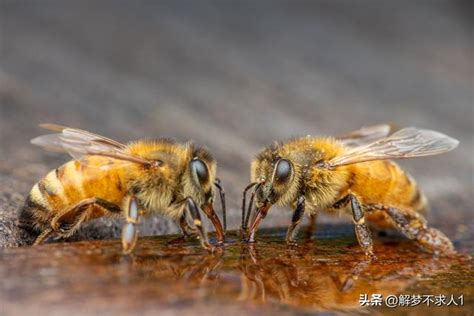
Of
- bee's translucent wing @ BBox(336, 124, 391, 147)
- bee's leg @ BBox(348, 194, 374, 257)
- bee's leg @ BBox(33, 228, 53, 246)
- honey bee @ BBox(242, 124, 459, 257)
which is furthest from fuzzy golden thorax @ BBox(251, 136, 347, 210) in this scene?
bee's leg @ BBox(33, 228, 53, 246)

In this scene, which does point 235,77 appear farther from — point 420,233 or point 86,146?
point 86,146

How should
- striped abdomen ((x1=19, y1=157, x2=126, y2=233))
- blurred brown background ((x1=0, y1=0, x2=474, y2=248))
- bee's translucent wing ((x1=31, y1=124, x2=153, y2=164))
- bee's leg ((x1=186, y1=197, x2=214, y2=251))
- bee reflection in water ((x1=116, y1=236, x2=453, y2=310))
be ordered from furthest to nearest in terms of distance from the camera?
blurred brown background ((x1=0, y1=0, x2=474, y2=248)), striped abdomen ((x1=19, y1=157, x2=126, y2=233)), bee's translucent wing ((x1=31, y1=124, x2=153, y2=164)), bee's leg ((x1=186, y1=197, x2=214, y2=251)), bee reflection in water ((x1=116, y1=236, x2=453, y2=310))

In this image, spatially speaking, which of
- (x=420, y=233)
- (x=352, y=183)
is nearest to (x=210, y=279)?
(x=352, y=183)

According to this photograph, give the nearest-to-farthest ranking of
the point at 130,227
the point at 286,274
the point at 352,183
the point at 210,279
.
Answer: the point at 210,279, the point at 286,274, the point at 130,227, the point at 352,183

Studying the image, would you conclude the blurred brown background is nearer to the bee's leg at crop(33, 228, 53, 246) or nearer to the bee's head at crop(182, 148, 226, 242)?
the bee's leg at crop(33, 228, 53, 246)

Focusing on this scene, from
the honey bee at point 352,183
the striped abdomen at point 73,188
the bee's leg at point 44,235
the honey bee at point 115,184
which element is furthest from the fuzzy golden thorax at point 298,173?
the bee's leg at point 44,235

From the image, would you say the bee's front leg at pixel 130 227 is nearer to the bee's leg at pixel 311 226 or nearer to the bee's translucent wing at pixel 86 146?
the bee's translucent wing at pixel 86 146

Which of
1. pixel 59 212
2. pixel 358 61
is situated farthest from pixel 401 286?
pixel 358 61
